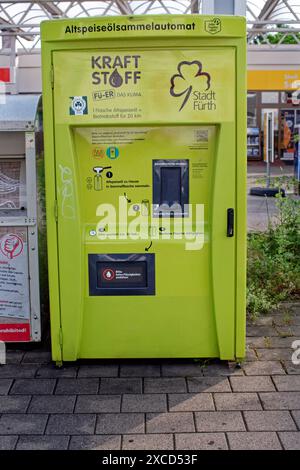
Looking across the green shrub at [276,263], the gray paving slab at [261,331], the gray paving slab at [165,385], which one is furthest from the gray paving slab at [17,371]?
the green shrub at [276,263]

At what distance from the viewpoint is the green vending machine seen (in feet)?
12.8

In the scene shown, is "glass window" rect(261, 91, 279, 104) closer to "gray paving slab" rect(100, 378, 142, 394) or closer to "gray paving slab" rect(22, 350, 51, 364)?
"gray paving slab" rect(22, 350, 51, 364)

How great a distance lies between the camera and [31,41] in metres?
21.3

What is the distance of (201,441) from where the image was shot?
3.26 m

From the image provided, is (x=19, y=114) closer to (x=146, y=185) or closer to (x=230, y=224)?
(x=146, y=185)

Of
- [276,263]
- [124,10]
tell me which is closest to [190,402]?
[276,263]

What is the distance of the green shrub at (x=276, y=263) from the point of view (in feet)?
18.2

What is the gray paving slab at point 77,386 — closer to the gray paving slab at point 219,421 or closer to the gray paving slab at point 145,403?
the gray paving slab at point 145,403

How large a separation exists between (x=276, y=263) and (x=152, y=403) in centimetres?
263

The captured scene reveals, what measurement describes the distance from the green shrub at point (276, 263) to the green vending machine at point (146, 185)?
132cm

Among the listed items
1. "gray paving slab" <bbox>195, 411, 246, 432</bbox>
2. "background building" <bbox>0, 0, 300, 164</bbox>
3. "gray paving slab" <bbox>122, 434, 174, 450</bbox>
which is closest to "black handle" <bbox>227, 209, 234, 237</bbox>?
"gray paving slab" <bbox>195, 411, 246, 432</bbox>

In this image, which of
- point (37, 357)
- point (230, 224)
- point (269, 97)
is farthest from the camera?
point (269, 97)
